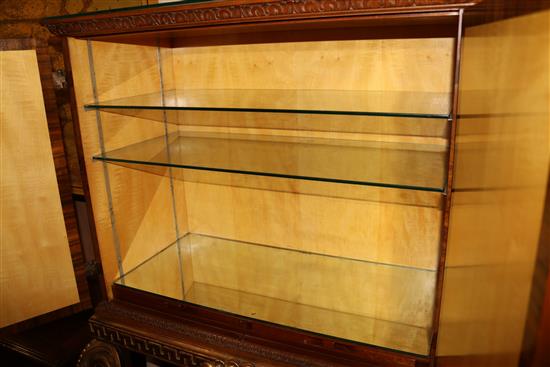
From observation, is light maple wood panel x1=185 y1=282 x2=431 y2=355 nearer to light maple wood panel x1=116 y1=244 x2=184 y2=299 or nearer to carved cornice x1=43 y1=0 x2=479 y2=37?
light maple wood panel x1=116 y1=244 x2=184 y2=299

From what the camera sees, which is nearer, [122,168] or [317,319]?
[317,319]

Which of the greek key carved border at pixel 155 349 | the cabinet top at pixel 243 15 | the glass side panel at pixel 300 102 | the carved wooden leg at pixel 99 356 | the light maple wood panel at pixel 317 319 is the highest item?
the cabinet top at pixel 243 15

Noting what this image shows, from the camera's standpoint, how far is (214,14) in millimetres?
959

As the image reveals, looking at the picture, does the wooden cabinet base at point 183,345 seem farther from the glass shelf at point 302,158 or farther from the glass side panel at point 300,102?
the glass side panel at point 300,102

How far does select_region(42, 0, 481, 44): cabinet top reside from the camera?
2.71ft

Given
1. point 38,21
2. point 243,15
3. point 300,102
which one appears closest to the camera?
point 243,15

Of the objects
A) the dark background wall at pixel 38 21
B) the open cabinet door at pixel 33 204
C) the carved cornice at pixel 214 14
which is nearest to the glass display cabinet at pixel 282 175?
the carved cornice at pixel 214 14

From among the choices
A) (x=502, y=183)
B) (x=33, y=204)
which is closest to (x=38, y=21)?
(x=33, y=204)

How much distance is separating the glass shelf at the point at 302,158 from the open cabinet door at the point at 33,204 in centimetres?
24

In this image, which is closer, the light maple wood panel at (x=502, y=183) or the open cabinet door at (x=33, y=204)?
the light maple wood panel at (x=502, y=183)

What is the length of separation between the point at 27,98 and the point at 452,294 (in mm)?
1273

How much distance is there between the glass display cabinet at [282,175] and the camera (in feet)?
3.06

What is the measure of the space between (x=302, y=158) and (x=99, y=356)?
2.91 feet

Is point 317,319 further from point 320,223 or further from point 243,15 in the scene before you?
point 243,15
